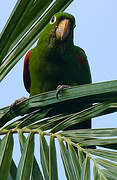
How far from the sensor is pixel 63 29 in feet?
9.36

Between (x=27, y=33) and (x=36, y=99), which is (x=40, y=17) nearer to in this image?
(x=27, y=33)

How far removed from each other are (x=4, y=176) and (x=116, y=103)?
530 mm

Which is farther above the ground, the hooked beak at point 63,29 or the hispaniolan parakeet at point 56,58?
the hooked beak at point 63,29

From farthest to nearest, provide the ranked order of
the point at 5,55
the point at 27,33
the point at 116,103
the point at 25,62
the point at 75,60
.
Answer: the point at 25,62 < the point at 75,60 < the point at 27,33 < the point at 5,55 < the point at 116,103

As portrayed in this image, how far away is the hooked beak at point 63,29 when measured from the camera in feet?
9.32

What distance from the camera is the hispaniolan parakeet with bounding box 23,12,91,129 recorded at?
9.45 feet

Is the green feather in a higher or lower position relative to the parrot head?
lower

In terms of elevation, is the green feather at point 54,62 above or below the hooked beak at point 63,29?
below

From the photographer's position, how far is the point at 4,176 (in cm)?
132

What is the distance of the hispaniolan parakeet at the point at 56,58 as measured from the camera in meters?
2.88

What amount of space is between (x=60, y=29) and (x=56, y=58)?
9.0 inches

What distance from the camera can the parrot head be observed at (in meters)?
2.87

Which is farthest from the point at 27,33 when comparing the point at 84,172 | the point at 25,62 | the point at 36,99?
the point at 25,62

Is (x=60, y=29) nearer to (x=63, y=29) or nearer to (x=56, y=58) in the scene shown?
(x=63, y=29)
